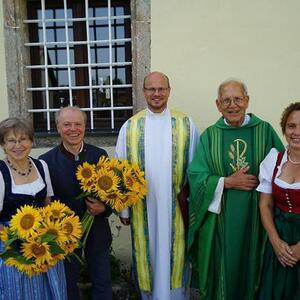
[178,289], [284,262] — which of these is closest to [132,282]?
[178,289]

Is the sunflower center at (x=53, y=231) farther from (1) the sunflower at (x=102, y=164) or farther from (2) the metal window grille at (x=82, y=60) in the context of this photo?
(2) the metal window grille at (x=82, y=60)

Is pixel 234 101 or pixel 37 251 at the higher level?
pixel 234 101

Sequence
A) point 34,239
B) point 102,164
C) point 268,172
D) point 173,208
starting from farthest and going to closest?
point 173,208 < point 102,164 < point 268,172 < point 34,239

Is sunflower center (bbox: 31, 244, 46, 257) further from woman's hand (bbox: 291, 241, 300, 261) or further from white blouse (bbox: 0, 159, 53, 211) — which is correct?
woman's hand (bbox: 291, 241, 300, 261)

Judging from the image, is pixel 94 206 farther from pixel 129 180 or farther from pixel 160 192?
pixel 160 192

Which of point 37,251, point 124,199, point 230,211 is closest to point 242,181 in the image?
point 230,211

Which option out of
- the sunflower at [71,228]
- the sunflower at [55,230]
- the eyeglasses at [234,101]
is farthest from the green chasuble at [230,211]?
the sunflower at [55,230]

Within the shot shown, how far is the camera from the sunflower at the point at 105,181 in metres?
2.31

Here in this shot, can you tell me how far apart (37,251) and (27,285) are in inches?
18.1

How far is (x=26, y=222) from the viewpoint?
1.95 meters

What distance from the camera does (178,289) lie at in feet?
9.77

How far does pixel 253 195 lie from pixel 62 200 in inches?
50.8

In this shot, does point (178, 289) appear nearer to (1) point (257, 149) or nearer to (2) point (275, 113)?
(1) point (257, 149)

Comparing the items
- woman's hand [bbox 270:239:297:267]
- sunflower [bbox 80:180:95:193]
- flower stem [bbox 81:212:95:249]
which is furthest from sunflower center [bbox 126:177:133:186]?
woman's hand [bbox 270:239:297:267]
